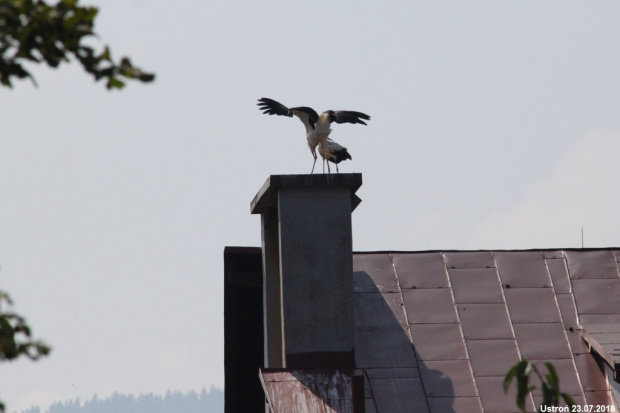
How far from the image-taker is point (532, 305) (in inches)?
421

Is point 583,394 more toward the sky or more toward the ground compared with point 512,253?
more toward the ground

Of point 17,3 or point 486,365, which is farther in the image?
point 486,365

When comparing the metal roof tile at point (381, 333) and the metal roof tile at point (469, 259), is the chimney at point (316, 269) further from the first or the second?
the metal roof tile at point (469, 259)

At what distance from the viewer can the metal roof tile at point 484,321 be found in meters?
10.4

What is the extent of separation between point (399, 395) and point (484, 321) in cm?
124

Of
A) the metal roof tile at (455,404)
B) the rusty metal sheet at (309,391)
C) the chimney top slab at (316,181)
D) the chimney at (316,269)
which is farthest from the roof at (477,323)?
the chimney top slab at (316,181)

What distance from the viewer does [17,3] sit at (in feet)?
10.0

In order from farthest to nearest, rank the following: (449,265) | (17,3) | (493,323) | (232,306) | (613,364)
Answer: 1. (232,306)
2. (449,265)
3. (493,323)
4. (613,364)
5. (17,3)

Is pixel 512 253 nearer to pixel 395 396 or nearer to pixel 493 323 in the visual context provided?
pixel 493 323

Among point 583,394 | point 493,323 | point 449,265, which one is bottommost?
point 583,394

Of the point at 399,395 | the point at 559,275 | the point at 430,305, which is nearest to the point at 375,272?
the point at 430,305

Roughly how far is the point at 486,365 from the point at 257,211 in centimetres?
275

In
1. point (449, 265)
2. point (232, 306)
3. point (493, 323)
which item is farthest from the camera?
point (232, 306)

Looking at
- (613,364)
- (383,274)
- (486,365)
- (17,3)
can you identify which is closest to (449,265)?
(383,274)
